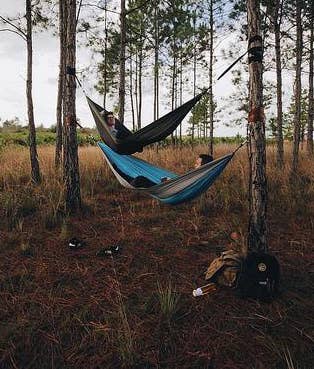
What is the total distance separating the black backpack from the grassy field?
8 centimetres

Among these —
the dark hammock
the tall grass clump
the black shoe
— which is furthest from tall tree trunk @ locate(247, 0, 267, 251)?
the black shoe

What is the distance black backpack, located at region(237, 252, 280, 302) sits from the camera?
7.41 feet

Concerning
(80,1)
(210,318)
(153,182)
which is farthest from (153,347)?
(80,1)

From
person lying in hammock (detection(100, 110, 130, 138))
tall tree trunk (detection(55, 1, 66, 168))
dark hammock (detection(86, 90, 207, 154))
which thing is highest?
tall tree trunk (detection(55, 1, 66, 168))

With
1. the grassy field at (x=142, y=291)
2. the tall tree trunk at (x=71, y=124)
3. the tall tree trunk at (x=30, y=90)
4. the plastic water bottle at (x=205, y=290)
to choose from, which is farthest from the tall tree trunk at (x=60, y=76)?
the plastic water bottle at (x=205, y=290)

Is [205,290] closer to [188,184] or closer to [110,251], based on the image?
[188,184]

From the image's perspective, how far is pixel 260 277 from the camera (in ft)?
7.46

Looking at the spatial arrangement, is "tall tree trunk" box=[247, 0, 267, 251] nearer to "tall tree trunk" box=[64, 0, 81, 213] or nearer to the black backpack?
the black backpack

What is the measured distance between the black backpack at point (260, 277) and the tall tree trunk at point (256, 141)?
0.23 m

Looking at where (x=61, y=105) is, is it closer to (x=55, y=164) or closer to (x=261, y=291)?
(x=55, y=164)

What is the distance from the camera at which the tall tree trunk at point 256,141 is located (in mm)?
2414

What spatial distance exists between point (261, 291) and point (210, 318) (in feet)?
1.51

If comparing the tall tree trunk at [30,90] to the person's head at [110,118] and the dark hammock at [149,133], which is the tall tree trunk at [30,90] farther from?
the dark hammock at [149,133]

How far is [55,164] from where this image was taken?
6613 mm
